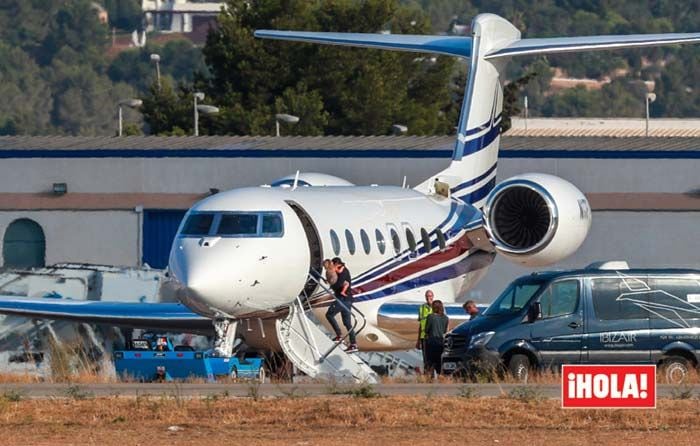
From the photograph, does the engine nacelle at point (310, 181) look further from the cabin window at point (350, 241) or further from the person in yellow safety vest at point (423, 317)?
the person in yellow safety vest at point (423, 317)

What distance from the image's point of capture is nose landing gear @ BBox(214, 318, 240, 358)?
26.5 m

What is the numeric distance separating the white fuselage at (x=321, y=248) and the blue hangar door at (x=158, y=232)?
450 inches

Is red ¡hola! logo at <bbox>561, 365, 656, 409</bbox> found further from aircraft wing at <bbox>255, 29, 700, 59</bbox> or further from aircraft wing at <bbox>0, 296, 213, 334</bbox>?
aircraft wing at <bbox>255, 29, 700, 59</bbox>

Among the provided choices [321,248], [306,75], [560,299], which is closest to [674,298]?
[560,299]

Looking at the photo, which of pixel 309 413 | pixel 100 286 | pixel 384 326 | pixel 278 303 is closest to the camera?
pixel 309 413

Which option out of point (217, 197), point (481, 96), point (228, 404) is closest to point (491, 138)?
point (481, 96)

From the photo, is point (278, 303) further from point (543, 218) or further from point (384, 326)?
point (543, 218)

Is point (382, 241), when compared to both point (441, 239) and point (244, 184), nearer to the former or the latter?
point (441, 239)

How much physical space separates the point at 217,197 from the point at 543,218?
6266 mm

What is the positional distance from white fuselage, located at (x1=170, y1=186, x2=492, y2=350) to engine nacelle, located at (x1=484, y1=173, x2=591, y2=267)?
1.21 meters

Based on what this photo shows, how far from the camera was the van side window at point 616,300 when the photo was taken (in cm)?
2530

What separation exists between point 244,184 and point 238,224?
15.3 metres

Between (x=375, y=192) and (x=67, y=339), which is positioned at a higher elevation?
(x=375, y=192)

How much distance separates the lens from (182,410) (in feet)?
65.5
